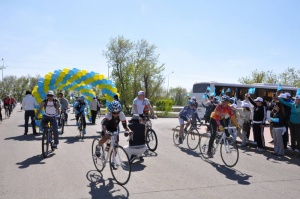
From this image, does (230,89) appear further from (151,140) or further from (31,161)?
(31,161)

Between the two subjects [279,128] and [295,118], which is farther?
[295,118]

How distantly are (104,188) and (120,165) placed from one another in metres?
0.57

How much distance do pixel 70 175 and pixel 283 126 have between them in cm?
725

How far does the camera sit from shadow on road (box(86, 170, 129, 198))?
5.67 metres

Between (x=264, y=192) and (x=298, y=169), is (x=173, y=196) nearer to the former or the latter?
(x=264, y=192)

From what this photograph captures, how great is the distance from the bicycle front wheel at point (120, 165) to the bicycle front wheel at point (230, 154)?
3.29 m

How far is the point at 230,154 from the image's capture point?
27.3 ft

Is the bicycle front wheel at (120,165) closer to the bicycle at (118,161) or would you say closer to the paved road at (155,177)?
the bicycle at (118,161)

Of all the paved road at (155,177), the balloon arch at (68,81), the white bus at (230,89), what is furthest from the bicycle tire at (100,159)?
the white bus at (230,89)

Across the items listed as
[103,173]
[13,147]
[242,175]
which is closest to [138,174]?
[103,173]

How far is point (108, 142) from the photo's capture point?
22.6 feet

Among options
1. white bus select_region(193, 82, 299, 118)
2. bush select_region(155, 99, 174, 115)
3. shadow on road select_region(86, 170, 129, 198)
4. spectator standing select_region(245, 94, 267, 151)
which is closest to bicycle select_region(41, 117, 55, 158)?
shadow on road select_region(86, 170, 129, 198)

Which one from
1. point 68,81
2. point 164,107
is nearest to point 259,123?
point 68,81

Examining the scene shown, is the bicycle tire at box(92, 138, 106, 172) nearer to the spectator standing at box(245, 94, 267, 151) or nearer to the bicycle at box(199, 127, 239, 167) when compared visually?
the bicycle at box(199, 127, 239, 167)
